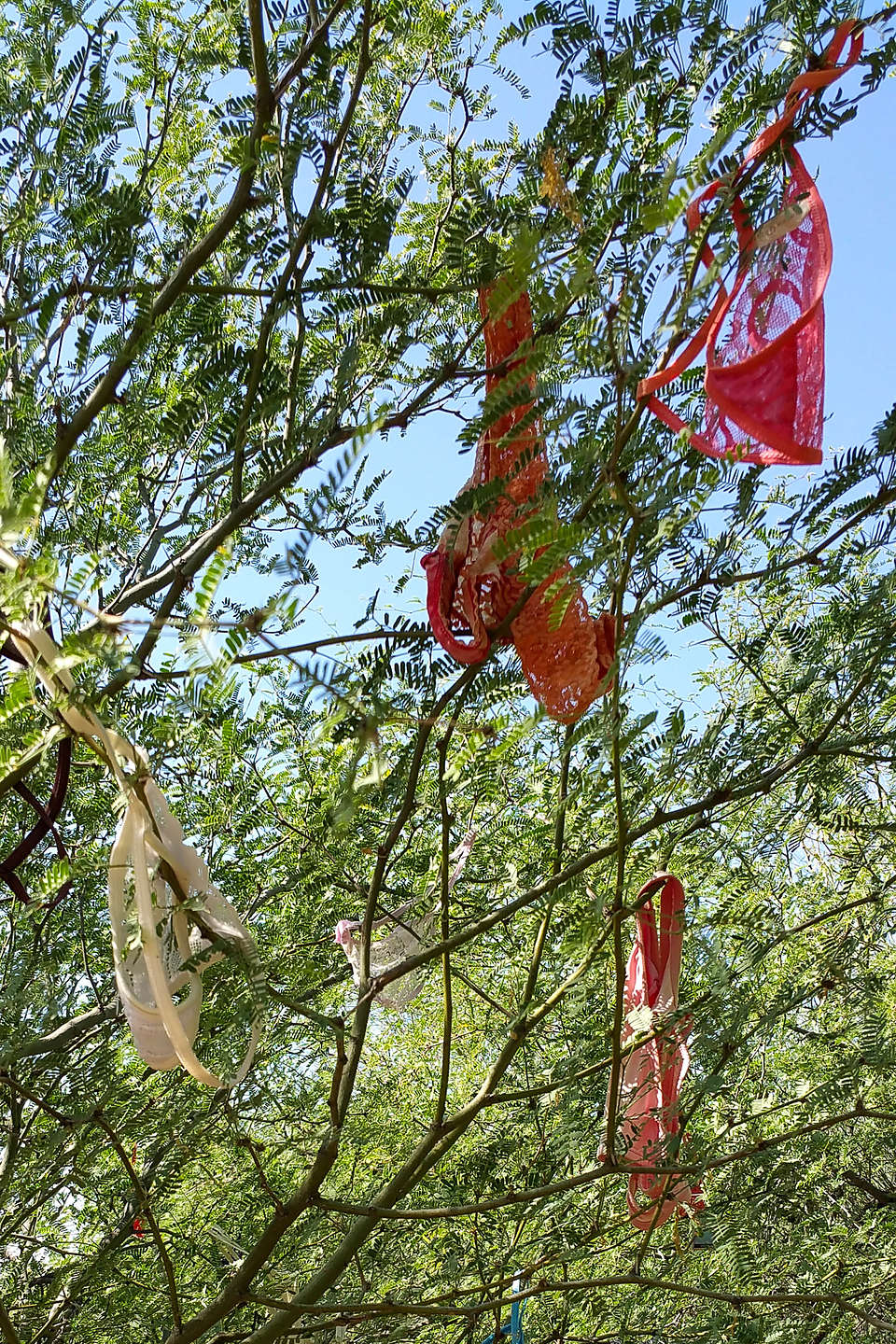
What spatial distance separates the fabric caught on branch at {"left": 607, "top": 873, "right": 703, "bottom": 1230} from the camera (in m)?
2.13

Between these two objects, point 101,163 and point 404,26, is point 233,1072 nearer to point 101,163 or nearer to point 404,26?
→ point 101,163

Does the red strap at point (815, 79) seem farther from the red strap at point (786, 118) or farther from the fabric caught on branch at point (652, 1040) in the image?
the fabric caught on branch at point (652, 1040)

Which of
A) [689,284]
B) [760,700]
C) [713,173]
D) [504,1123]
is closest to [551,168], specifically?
[713,173]

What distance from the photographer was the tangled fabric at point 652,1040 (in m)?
2.15

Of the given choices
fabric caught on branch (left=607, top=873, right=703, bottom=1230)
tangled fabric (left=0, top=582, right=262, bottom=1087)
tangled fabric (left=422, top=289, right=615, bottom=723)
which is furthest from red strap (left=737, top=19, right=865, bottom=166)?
fabric caught on branch (left=607, top=873, right=703, bottom=1230)

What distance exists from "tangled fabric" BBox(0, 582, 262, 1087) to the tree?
44mm

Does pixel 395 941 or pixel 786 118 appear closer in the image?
pixel 786 118

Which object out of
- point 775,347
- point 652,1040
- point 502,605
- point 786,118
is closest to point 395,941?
point 652,1040

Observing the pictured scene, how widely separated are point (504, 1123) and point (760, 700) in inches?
61.6

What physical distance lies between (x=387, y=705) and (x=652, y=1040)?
1186mm

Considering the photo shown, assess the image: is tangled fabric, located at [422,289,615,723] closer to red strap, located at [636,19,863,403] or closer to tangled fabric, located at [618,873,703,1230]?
red strap, located at [636,19,863,403]

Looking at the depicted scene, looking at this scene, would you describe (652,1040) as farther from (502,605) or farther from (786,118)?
(786,118)

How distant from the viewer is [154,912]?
1.28 m

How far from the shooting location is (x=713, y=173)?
1130 millimetres
